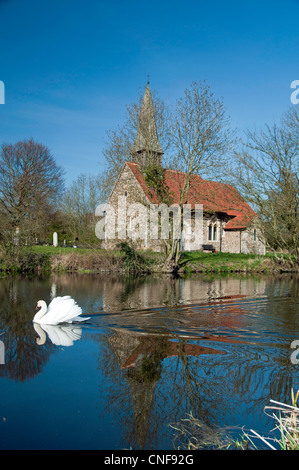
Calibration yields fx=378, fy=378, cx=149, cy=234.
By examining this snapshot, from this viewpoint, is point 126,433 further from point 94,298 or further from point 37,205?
point 37,205

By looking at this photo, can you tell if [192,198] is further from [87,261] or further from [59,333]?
[59,333]

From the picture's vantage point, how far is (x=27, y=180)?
3638 cm

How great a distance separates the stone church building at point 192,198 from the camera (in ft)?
68.7

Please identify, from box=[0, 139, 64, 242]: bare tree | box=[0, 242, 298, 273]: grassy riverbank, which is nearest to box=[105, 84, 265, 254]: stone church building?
box=[0, 242, 298, 273]: grassy riverbank

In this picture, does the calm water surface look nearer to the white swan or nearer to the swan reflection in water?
the swan reflection in water

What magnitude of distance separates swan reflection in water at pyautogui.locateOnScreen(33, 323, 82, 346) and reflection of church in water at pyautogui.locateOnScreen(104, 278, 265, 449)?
0.76 m

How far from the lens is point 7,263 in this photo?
764 inches

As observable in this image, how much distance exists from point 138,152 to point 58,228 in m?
24.1

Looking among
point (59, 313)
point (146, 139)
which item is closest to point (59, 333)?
point (59, 313)

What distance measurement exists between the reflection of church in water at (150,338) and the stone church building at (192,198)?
30.2 ft

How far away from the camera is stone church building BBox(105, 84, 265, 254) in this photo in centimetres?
2094

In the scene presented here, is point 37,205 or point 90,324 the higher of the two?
point 37,205

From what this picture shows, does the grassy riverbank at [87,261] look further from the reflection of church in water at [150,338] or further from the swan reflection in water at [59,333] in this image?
the swan reflection in water at [59,333]
